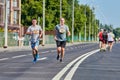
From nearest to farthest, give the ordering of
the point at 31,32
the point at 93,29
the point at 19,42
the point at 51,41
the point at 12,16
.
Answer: the point at 31,32, the point at 19,42, the point at 12,16, the point at 51,41, the point at 93,29

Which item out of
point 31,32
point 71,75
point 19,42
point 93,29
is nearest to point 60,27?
point 31,32

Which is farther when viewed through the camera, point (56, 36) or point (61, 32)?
point (56, 36)

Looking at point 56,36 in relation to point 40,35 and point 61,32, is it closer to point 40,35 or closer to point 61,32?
point 61,32

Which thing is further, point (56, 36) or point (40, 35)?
point (56, 36)

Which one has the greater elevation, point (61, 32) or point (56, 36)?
point (61, 32)

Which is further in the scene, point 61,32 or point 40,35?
point 61,32

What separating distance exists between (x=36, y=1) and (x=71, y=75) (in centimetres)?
8187

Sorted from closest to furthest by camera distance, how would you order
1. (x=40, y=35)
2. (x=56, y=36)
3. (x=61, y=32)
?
1. (x=40, y=35)
2. (x=61, y=32)
3. (x=56, y=36)

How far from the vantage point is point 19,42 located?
212 ft

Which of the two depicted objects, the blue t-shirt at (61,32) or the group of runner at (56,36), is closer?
the group of runner at (56,36)

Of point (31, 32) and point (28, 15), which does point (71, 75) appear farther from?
A: point (28, 15)

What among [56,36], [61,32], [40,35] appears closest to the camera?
[40,35]

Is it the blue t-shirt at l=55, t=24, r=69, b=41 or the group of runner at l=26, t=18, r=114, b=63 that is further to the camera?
the blue t-shirt at l=55, t=24, r=69, b=41

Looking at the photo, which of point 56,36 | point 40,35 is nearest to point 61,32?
point 56,36
